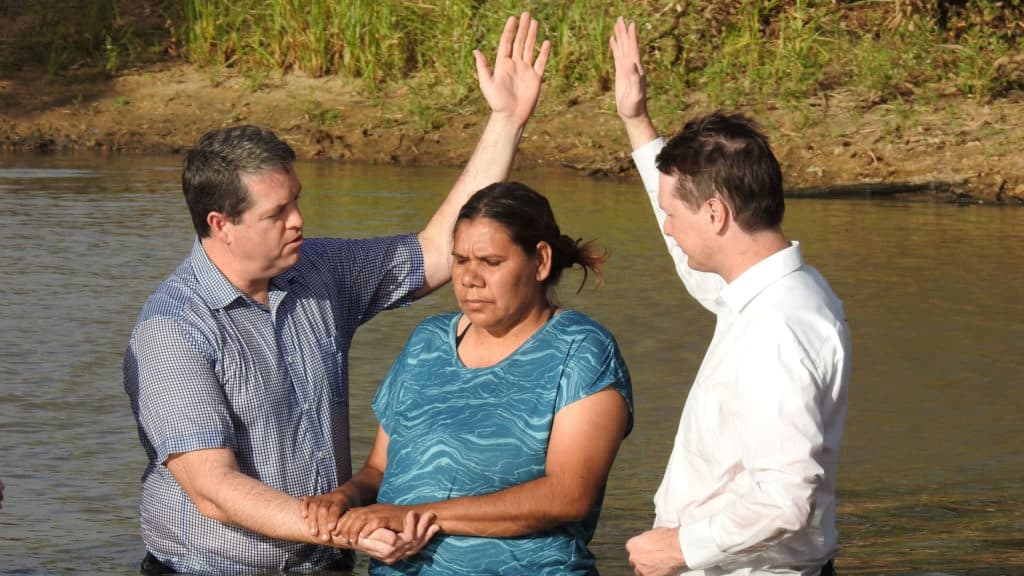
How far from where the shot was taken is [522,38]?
14.2ft

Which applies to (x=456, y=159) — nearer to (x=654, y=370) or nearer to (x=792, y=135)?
(x=792, y=135)

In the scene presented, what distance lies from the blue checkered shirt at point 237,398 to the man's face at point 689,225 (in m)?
1.19

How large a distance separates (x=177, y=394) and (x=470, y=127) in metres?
10.3

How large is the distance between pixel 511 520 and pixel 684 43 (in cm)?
1100

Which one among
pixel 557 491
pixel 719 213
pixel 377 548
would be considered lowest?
pixel 377 548

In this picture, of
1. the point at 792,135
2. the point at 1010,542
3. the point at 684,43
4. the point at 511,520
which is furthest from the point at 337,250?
the point at 684,43

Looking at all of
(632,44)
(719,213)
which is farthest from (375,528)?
(632,44)

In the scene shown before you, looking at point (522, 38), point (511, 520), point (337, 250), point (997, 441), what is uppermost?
point (522, 38)

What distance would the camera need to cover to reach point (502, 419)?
11.3 ft

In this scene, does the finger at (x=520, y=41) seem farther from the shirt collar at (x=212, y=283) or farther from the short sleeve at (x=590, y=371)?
the short sleeve at (x=590, y=371)

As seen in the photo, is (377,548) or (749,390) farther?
(377,548)

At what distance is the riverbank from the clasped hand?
8.98 metres

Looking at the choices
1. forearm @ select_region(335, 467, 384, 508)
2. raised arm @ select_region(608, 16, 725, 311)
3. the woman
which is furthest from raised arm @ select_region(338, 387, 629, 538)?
raised arm @ select_region(608, 16, 725, 311)

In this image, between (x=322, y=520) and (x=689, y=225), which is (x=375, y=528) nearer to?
(x=322, y=520)
